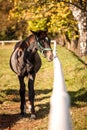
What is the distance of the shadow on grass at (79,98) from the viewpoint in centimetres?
1030

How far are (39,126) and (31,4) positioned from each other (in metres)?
11.3

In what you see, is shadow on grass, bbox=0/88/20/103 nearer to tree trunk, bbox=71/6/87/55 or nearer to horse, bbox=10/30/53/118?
horse, bbox=10/30/53/118

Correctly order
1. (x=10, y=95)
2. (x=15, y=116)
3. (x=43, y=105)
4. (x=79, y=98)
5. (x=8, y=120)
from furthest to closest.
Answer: (x=10, y=95), (x=79, y=98), (x=43, y=105), (x=15, y=116), (x=8, y=120)

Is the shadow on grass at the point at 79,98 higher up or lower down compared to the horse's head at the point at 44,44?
lower down

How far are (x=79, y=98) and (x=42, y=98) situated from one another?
1.40m

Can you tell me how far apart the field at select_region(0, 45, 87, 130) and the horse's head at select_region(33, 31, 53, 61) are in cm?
148

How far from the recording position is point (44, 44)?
8.96 m

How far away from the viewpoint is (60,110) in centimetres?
214

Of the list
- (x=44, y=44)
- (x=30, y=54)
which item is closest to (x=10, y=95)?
(x=30, y=54)

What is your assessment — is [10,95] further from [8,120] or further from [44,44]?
[44,44]

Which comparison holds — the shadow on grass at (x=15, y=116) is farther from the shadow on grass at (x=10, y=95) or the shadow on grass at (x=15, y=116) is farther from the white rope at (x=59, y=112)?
the white rope at (x=59, y=112)

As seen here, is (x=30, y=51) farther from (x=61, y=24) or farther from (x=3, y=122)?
(x=61, y=24)

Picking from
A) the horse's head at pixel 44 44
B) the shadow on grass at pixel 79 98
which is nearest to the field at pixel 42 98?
the shadow on grass at pixel 79 98

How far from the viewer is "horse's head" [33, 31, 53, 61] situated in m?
8.88
